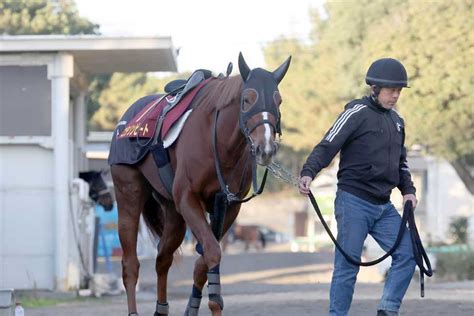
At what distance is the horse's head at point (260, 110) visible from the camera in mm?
7953

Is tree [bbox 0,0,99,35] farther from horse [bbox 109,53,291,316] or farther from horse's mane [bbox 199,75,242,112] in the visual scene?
horse's mane [bbox 199,75,242,112]

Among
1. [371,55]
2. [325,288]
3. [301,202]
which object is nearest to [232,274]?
[371,55]

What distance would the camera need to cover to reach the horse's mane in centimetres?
874

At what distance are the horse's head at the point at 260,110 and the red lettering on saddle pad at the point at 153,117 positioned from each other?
3.61 ft

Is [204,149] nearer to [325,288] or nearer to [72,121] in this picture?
[325,288]

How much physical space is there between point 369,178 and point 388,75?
29.2 inches

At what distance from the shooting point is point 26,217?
17094mm

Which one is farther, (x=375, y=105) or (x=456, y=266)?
(x=456, y=266)

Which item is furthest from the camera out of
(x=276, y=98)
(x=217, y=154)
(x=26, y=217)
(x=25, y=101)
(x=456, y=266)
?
(x=456, y=266)

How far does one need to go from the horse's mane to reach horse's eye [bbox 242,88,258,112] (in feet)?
1.03

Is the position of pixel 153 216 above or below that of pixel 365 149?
below

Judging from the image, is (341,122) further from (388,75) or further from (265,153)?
(265,153)

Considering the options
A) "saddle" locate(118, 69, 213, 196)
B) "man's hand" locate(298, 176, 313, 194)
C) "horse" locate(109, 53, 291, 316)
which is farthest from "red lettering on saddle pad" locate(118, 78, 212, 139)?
"man's hand" locate(298, 176, 313, 194)

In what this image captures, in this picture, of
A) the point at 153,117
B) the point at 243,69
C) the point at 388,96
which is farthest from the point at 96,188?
the point at 388,96
